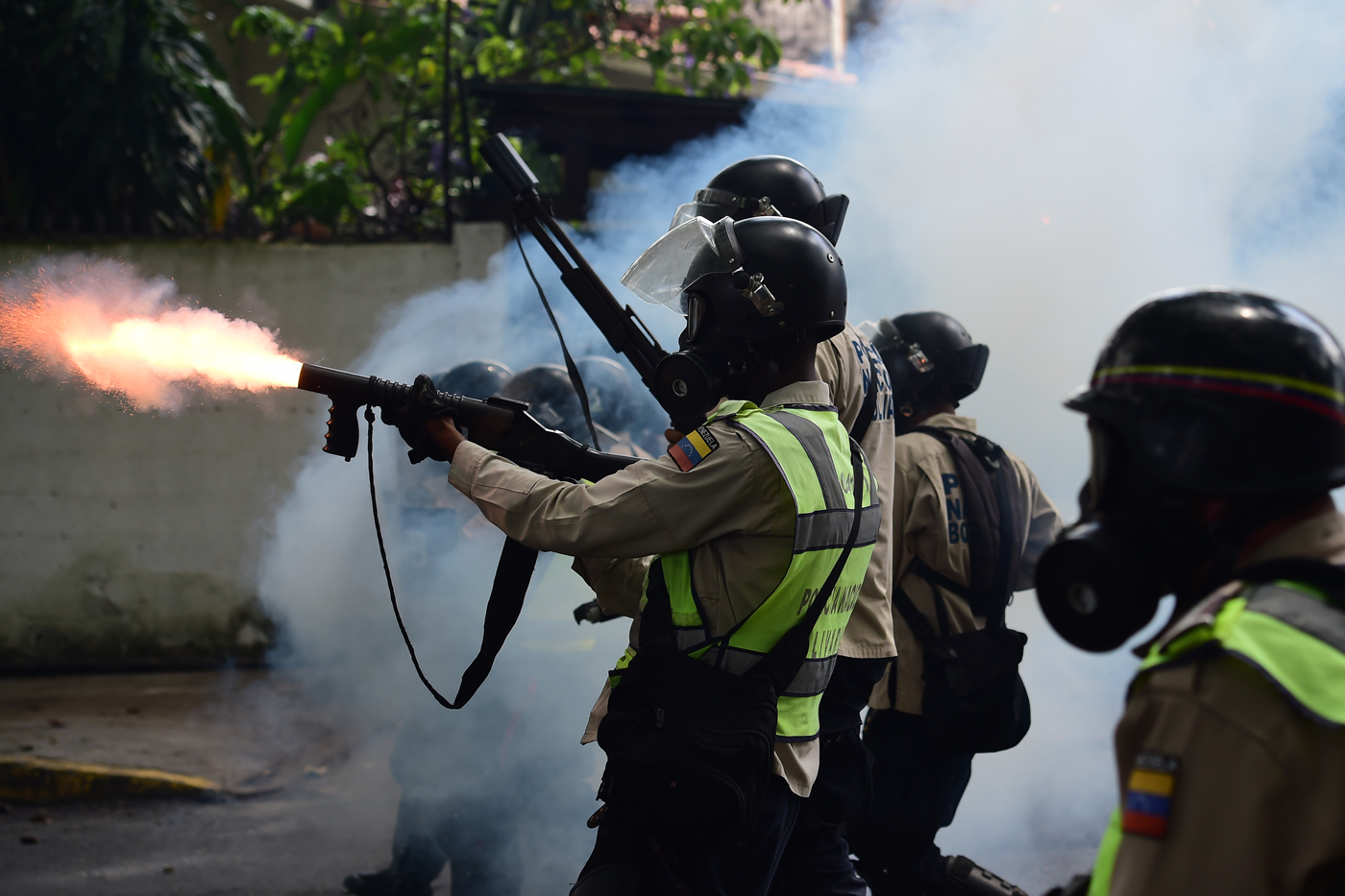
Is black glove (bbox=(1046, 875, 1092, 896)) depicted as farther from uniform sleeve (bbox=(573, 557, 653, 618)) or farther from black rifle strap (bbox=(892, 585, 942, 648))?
black rifle strap (bbox=(892, 585, 942, 648))

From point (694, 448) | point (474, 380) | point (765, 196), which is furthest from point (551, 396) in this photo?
point (694, 448)

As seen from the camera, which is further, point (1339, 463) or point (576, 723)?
point (576, 723)

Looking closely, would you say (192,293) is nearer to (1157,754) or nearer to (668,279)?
(668,279)

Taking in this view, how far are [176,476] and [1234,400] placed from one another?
282 inches

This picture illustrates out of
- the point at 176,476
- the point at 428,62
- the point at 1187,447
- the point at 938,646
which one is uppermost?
the point at 1187,447

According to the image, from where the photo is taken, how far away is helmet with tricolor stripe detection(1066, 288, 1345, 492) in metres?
1.13

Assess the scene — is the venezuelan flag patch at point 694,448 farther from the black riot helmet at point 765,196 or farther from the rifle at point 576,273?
the black riot helmet at point 765,196

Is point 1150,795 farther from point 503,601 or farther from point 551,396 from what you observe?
point 551,396

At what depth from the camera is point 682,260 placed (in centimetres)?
269

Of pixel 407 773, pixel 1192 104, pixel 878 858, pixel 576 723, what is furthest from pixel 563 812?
pixel 1192 104

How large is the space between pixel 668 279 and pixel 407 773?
8.11 feet

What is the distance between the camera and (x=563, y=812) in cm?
454

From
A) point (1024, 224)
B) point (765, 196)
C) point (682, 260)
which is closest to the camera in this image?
point (682, 260)

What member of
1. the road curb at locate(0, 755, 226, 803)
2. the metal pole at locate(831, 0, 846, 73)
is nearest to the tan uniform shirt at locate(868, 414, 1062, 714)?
the road curb at locate(0, 755, 226, 803)
